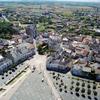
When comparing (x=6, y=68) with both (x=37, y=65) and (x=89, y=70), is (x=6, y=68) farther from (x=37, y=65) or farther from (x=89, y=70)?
(x=89, y=70)

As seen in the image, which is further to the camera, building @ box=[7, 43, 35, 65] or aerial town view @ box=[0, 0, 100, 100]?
building @ box=[7, 43, 35, 65]

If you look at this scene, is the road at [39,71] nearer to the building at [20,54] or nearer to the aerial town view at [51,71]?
the aerial town view at [51,71]

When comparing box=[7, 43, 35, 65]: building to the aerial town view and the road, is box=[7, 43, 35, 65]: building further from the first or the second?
the road

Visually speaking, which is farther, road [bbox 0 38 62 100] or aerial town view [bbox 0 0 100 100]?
aerial town view [bbox 0 0 100 100]

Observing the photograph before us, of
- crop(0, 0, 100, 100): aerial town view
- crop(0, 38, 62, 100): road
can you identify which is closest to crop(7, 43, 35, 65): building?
crop(0, 0, 100, 100): aerial town view

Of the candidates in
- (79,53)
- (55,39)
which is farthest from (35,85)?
(55,39)

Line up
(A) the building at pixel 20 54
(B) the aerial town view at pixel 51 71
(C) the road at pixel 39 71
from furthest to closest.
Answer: (A) the building at pixel 20 54 → (B) the aerial town view at pixel 51 71 → (C) the road at pixel 39 71

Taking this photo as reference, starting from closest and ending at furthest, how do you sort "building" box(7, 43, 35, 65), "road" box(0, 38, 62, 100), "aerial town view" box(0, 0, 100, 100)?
"road" box(0, 38, 62, 100)
"aerial town view" box(0, 0, 100, 100)
"building" box(7, 43, 35, 65)

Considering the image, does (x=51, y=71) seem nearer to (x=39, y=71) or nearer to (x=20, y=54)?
(x=39, y=71)

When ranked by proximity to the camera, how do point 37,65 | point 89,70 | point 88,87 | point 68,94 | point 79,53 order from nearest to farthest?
point 68,94, point 88,87, point 89,70, point 37,65, point 79,53

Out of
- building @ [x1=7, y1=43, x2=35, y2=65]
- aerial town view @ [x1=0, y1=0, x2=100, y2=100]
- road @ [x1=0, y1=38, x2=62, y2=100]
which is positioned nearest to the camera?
road @ [x1=0, y1=38, x2=62, y2=100]

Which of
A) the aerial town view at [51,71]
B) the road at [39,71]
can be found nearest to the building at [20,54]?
the aerial town view at [51,71]
